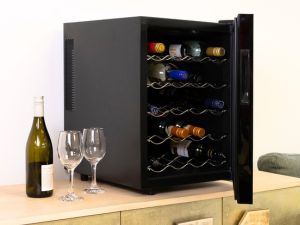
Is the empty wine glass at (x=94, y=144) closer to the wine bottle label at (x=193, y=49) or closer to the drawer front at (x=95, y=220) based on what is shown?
the drawer front at (x=95, y=220)

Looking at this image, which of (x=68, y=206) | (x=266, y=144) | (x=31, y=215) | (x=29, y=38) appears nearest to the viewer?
(x=31, y=215)

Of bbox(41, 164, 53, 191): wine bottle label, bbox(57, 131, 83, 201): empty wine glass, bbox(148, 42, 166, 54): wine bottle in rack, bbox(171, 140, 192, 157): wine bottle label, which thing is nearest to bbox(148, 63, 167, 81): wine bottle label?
bbox(148, 42, 166, 54): wine bottle in rack

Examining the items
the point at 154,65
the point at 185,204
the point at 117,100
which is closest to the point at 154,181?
the point at 185,204

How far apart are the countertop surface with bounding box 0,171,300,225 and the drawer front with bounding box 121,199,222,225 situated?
16 millimetres

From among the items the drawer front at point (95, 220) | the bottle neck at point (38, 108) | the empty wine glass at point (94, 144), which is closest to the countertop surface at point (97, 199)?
the drawer front at point (95, 220)

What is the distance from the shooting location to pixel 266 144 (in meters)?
2.54

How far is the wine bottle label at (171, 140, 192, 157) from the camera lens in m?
1.79

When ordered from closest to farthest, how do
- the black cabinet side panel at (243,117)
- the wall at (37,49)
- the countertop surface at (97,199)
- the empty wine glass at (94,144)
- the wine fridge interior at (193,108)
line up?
the countertop surface at (97,199) < the black cabinet side panel at (243,117) < the empty wine glass at (94,144) < the wine fridge interior at (193,108) < the wall at (37,49)

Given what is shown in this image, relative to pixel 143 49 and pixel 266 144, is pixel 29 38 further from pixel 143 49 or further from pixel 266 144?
pixel 266 144

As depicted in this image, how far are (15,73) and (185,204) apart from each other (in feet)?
2.39

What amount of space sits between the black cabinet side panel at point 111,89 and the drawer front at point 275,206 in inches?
13.2

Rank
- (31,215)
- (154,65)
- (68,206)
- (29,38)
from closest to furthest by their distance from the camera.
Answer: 1. (31,215)
2. (68,206)
3. (154,65)
4. (29,38)

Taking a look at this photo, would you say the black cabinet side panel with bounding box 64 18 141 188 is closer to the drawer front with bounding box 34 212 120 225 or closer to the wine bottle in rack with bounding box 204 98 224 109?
the drawer front with bounding box 34 212 120 225

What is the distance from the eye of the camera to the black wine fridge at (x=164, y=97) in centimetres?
156
